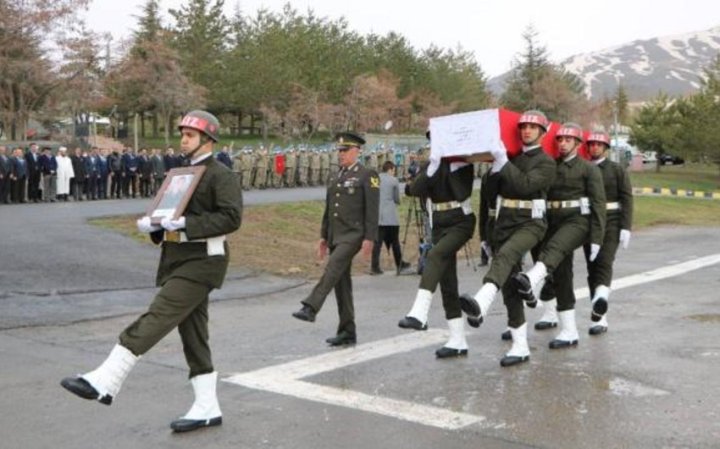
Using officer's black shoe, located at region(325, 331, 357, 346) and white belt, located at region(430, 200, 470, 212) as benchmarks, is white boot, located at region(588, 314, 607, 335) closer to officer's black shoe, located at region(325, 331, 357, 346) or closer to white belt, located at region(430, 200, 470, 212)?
white belt, located at region(430, 200, 470, 212)

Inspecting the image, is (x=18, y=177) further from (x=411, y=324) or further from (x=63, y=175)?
(x=411, y=324)

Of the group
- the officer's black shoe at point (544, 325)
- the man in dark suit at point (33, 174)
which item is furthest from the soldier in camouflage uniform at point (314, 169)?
the officer's black shoe at point (544, 325)

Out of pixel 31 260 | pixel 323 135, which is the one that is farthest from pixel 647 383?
pixel 323 135

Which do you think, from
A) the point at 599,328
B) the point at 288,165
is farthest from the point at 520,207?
the point at 288,165

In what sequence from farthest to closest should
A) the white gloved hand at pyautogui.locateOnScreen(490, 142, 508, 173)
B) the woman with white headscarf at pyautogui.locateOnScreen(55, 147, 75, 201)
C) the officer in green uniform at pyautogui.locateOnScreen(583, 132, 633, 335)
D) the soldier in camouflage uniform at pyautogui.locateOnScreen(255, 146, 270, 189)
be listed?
the soldier in camouflage uniform at pyautogui.locateOnScreen(255, 146, 270, 189)
the woman with white headscarf at pyautogui.locateOnScreen(55, 147, 75, 201)
the officer in green uniform at pyautogui.locateOnScreen(583, 132, 633, 335)
the white gloved hand at pyautogui.locateOnScreen(490, 142, 508, 173)

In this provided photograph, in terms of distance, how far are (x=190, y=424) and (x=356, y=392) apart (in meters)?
1.44

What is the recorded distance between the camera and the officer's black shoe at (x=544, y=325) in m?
9.53

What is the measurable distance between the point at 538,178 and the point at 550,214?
1.03 m

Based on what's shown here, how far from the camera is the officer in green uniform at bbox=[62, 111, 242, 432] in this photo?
564 centimetres

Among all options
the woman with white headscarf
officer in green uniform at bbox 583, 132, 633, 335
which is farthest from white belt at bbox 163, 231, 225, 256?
the woman with white headscarf

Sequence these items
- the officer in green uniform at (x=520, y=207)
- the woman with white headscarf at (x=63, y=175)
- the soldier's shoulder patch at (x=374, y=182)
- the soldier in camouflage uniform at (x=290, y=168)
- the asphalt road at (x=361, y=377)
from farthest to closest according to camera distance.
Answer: the soldier in camouflage uniform at (x=290, y=168), the woman with white headscarf at (x=63, y=175), the soldier's shoulder patch at (x=374, y=182), the officer in green uniform at (x=520, y=207), the asphalt road at (x=361, y=377)

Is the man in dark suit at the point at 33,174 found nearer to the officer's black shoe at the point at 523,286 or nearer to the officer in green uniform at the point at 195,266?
the officer's black shoe at the point at 523,286

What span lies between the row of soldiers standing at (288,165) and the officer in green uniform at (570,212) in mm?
22728

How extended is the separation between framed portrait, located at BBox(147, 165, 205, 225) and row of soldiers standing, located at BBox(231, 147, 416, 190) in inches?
994
